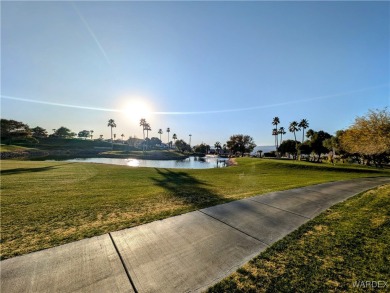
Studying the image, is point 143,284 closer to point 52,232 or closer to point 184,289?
point 184,289

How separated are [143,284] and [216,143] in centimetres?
14740

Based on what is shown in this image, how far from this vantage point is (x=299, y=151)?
204 ft

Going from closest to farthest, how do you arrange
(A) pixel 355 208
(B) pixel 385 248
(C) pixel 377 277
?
(C) pixel 377 277, (B) pixel 385 248, (A) pixel 355 208

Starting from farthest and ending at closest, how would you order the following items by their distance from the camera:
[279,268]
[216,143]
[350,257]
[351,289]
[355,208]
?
[216,143], [355,208], [350,257], [279,268], [351,289]

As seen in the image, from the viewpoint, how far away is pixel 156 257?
386 centimetres

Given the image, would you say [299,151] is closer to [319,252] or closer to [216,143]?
[319,252]

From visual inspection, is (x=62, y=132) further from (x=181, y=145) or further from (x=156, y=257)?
(x=156, y=257)

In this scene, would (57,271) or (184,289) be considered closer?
(184,289)

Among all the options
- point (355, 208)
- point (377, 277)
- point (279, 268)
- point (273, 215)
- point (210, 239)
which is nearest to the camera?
point (377, 277)

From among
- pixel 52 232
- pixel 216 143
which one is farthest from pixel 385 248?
pixel 216 143

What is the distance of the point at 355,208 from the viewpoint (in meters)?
6.96

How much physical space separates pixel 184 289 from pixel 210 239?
1670 millimetres

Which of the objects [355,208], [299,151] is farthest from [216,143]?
[355,208]

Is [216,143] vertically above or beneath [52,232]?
above
